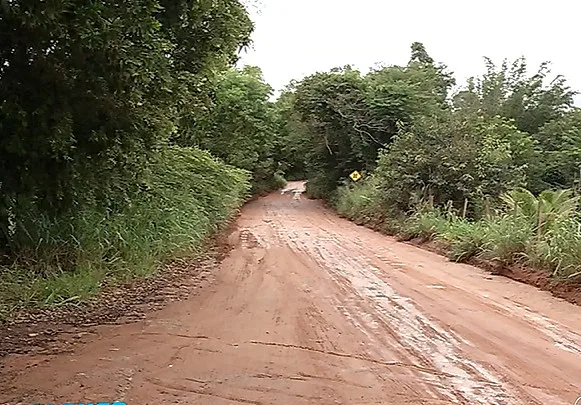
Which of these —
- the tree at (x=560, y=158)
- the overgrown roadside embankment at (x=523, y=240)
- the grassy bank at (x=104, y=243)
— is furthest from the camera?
the tree at (x=560, y=158)

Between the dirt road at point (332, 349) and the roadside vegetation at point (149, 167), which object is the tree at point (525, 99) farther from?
the dirt road at point (332, 349)

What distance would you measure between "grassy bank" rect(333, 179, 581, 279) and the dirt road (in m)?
0.73

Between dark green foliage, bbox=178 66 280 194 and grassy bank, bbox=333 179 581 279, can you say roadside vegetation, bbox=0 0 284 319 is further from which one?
dark green foliage, bbox=178 66 280 194

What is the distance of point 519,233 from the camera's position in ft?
39.1

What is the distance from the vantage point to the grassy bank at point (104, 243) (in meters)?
7.97

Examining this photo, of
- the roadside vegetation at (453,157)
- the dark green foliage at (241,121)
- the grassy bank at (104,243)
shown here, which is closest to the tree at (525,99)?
the roadside vegetation at (453,157)

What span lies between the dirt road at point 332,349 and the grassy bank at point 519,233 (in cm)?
73

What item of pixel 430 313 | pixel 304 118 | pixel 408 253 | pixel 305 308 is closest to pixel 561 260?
pixel 430 313

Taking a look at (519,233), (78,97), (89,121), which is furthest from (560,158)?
(78,97)

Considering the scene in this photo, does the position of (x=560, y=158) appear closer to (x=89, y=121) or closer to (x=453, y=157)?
(x=453, y=157)

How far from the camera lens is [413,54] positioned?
51.3 metres

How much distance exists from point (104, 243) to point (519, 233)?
288 inches

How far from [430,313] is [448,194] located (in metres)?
12.4

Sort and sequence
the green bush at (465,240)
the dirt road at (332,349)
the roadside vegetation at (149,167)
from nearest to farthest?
1. the dirt road at (332,349)
2. the roadside vegetation at (149,167)
3. the green bush at (465,240)
